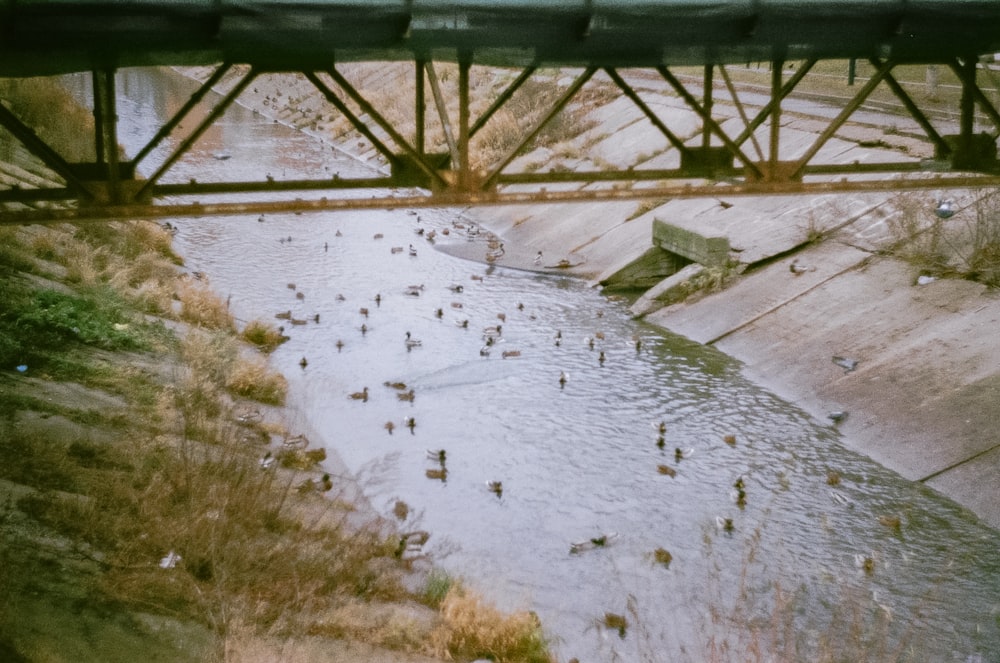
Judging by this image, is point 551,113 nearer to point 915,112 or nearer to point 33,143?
point 915,112

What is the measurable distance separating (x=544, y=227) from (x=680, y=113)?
6.09 m

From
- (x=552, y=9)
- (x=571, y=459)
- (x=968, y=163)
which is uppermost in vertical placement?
(x=552, y=9)

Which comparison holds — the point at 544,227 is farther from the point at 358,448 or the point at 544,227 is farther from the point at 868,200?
the point at 358,448

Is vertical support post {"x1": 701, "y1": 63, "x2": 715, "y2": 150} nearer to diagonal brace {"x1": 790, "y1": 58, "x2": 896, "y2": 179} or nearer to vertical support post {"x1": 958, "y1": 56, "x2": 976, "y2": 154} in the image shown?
diagonal brace {"x1": 790, "y1": 58, "x2": 896, "y2": 179}

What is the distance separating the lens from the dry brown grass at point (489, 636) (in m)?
9.44

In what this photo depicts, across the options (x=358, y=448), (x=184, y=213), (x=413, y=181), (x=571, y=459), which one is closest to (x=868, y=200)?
(x=571, y=459)

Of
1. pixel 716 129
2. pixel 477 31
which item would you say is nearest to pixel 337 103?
pixel 477 31

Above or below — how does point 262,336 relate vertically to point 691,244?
below

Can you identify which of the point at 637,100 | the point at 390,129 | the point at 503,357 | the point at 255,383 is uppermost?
the point at 637,100

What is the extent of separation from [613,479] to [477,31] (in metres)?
6.75

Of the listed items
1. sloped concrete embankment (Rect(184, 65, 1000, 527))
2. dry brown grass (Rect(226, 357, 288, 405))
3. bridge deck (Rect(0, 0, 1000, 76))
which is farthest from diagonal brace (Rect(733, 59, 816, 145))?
dry brown grass (Rect(226, 357, 288, 405))

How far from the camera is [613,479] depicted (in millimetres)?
13781

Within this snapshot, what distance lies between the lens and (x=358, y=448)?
1478 cm

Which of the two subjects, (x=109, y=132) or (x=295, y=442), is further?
(x=295, y=442)
